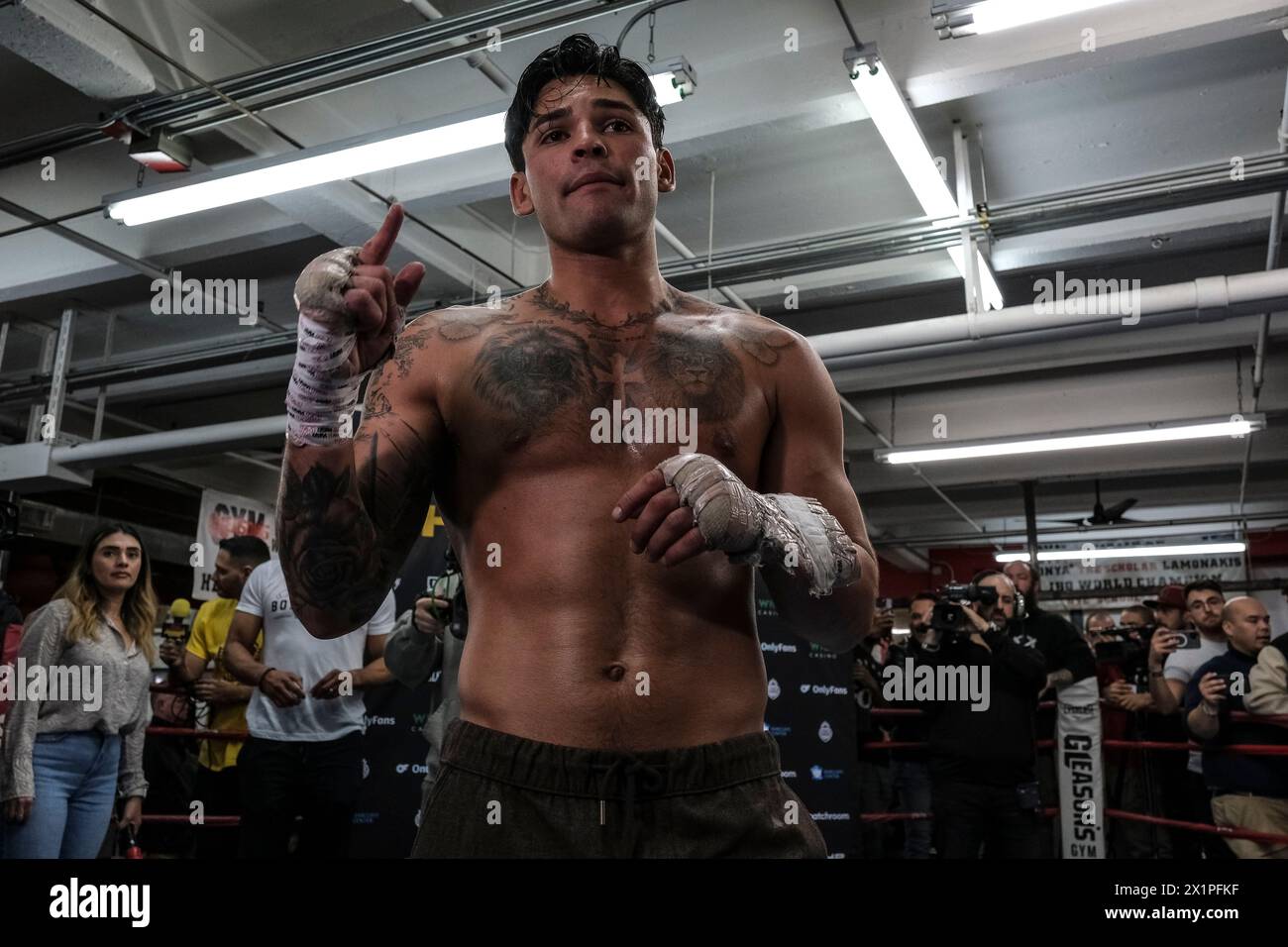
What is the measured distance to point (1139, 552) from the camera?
12.2 m

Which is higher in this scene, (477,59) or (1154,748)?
(477,59)

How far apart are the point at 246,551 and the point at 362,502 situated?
13.2 feet

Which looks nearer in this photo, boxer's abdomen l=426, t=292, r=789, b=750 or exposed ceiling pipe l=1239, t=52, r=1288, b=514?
boxer's abdomen l=426, t=292, r=789, b=750

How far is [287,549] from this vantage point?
125 centimetres

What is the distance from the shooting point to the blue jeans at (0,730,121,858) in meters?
3.38

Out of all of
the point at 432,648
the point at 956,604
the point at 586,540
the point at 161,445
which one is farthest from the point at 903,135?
the point at 161,445

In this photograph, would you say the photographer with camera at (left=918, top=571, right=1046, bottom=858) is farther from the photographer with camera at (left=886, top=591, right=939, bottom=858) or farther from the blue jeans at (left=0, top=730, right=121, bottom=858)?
the blue jeans at (left=0, top=730, right=121, bottom=858)

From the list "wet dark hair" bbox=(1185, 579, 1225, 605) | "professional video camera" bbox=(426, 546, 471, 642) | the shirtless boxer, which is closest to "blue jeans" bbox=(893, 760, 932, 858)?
"wet dark hair" bbox=(1185, 579, 1225, 605)

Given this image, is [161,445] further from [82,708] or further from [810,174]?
[810,174]

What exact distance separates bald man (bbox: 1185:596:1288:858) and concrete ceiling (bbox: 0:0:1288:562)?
2.12 meters

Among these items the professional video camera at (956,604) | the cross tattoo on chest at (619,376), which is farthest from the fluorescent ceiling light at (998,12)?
the cross tattoo on chest at (619,376)

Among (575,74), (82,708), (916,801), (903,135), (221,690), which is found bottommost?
(916,801)
